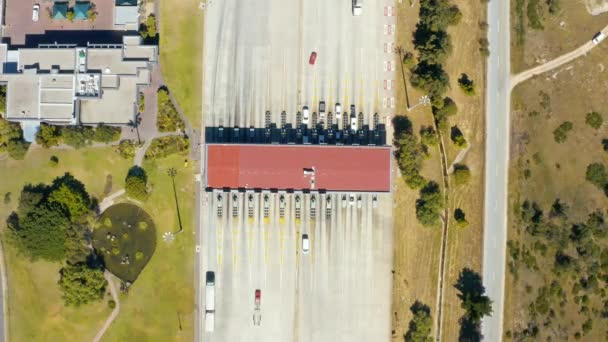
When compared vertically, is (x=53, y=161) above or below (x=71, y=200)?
above

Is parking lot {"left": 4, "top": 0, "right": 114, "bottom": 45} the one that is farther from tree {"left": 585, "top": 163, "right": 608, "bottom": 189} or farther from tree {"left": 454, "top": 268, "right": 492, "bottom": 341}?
tree {"left": 585, "top": 163, "right": 608, "bottom": 189}

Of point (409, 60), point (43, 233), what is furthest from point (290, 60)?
point (43, 233)

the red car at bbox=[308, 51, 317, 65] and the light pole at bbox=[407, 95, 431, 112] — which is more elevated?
the red car at bbox=[308, 51, 317, 65]

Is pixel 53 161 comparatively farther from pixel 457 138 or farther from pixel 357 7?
pixel 457 138

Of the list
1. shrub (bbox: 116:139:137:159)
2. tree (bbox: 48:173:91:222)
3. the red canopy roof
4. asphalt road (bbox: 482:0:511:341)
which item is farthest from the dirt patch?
tree (bbox: 48:173:91:222)

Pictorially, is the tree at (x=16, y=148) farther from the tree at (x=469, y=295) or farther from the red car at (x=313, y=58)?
the tree at (x=469, y=295)
